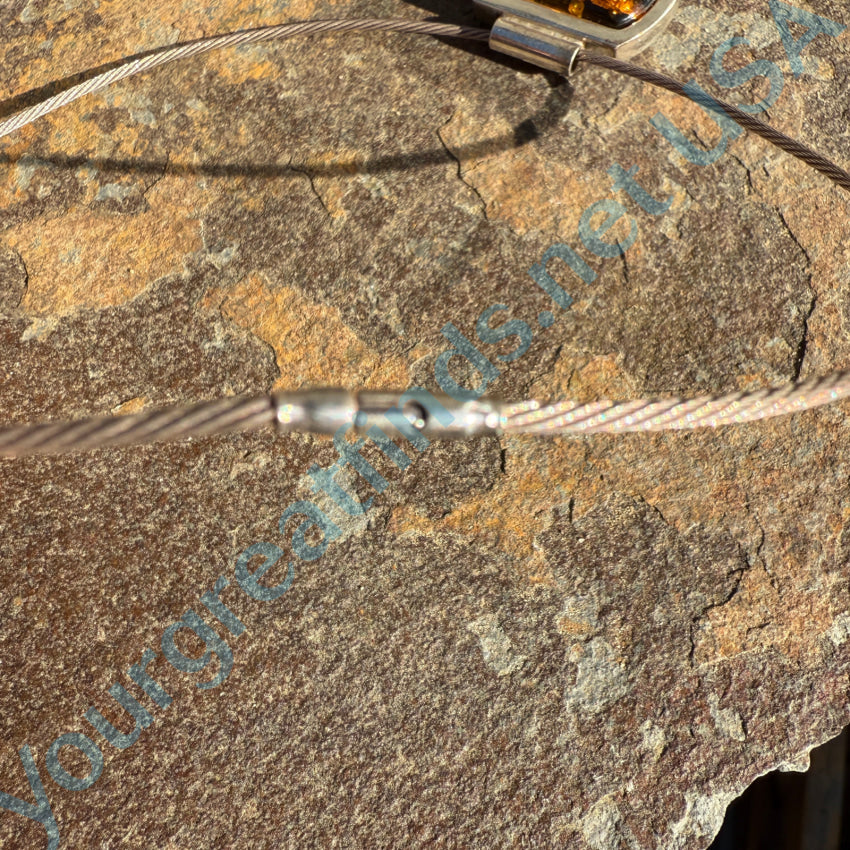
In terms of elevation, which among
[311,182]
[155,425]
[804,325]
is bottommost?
[804,325]

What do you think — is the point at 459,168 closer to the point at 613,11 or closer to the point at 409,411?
the point at 613,11

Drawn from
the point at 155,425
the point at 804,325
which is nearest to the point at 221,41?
the point at 155,425

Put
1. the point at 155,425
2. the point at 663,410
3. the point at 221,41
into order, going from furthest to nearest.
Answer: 1. the point at 221,41
2. the point at 663,410
3. the point at 155,425

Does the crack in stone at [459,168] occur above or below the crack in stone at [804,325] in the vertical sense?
above

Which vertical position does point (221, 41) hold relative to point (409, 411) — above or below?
above

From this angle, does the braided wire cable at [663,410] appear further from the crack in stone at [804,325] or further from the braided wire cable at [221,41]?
the braided wire cable at [221,41]

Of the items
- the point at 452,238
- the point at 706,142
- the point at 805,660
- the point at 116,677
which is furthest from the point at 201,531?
the point at 706,142

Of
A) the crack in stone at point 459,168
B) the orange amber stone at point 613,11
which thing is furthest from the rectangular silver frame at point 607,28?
the crack in stone at point 459,168
